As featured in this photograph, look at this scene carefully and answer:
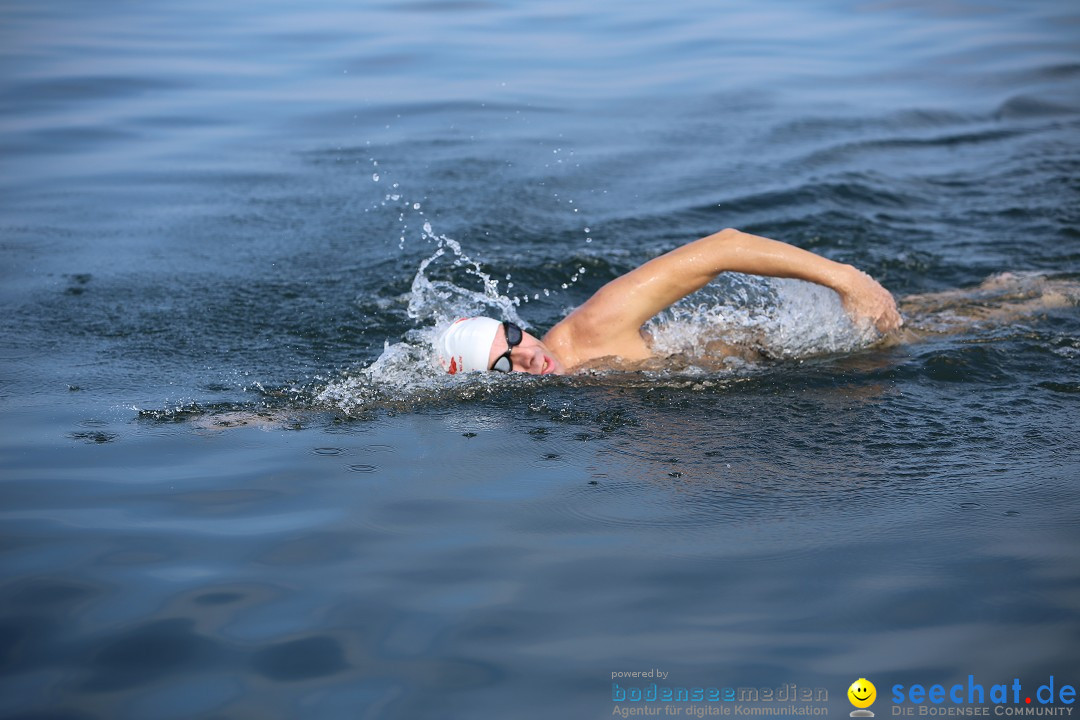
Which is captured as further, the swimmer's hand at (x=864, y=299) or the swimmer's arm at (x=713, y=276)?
the swimmer's hand at (x=864, y=299)

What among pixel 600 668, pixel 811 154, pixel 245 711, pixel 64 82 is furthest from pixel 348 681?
pixel 64 82

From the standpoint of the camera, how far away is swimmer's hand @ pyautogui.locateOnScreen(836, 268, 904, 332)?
20.4 ft

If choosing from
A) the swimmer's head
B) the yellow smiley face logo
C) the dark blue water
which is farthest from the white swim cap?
the yellow smiley face logo

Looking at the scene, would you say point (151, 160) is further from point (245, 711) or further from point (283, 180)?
point (245, 711)

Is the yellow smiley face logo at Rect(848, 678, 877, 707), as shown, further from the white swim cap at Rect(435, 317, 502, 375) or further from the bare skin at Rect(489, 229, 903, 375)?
the white swim cap at Rect(435, 317, 502, 375)

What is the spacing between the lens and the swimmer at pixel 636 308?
6.06 m

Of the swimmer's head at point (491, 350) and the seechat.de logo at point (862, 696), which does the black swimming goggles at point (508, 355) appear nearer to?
the swimmer's head at point (491, 350)

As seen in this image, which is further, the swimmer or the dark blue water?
the swimmer

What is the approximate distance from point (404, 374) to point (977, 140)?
27.1 feet

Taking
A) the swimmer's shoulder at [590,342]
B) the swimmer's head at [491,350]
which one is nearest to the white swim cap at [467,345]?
the swimmer's head at [491,350]

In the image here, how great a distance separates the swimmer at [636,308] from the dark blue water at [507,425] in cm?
18

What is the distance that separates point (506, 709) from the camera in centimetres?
339

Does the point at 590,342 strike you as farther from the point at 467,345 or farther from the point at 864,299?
the point at 864,299

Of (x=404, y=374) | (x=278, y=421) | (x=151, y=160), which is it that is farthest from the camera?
(x=151, y=160)
